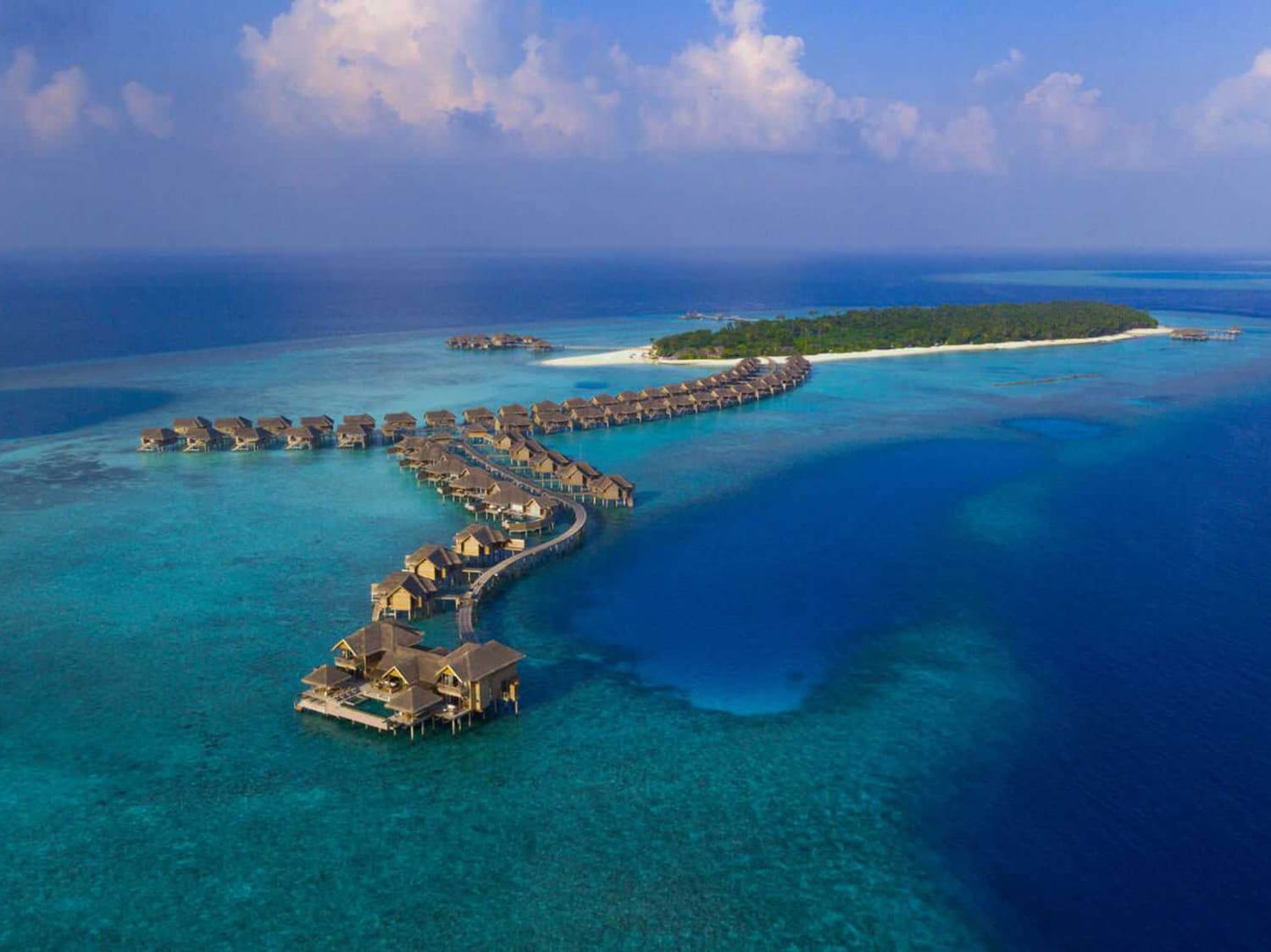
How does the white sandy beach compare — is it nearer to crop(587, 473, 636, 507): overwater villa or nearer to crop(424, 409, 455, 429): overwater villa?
crop(424, 409, 455, 429): overwater villa

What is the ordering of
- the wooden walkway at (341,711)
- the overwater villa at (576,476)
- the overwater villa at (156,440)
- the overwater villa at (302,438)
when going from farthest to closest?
the overwater villa at (302,438) → the overwater villa at (156,440) → the overwater villa at (576,476) → the wooden walkway at (341,711)

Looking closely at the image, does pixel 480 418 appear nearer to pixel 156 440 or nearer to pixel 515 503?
pixel 156 440

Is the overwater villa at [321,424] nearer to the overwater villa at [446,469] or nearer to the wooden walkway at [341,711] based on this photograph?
the overwater villa at [446,469]

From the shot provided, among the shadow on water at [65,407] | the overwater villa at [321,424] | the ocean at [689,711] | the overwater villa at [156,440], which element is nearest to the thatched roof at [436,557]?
the ocean at [689,711]

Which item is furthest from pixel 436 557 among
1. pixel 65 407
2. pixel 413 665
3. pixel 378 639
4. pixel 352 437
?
pixel 65 407

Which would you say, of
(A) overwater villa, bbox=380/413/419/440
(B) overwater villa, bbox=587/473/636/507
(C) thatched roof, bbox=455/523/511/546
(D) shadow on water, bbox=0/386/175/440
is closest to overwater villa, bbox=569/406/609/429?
(A) overwater villa, bbox=380/413/419/440

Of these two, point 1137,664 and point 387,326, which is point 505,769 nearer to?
point 1137,664
